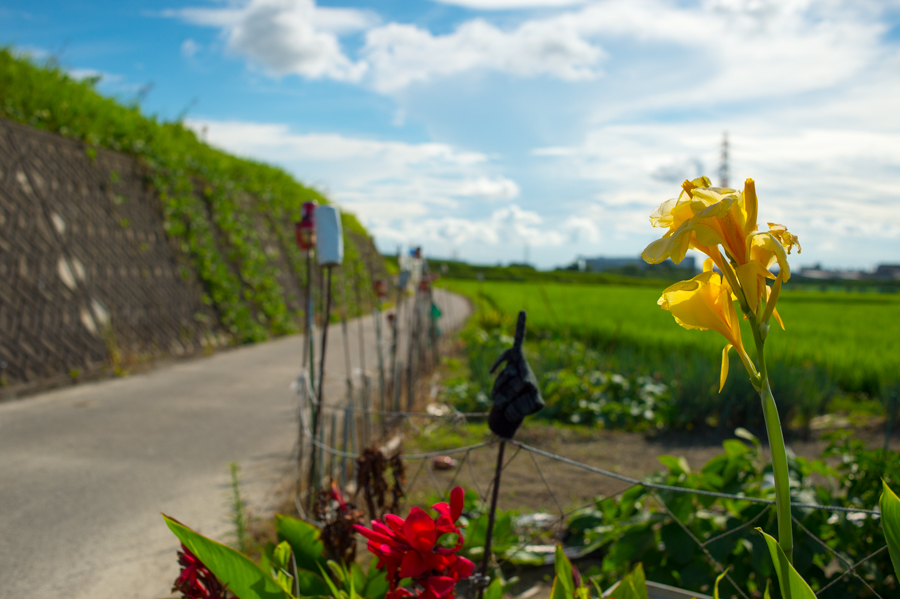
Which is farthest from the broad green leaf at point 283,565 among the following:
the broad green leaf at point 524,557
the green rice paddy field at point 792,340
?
the green rice paddy field at point 792,340

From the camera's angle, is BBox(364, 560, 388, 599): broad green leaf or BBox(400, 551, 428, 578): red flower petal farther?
BBox(364, 560, 388, 599): broad green leaf

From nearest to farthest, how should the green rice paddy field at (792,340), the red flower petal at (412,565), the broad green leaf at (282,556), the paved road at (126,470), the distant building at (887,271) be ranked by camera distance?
the red flower petal at (412,565) → the broad green leaf at (282,556) → the paved road at (126,470) → the green rice paddy field at (792,340) → the distant building at (887,271)

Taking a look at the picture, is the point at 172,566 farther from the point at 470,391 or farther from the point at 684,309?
the point at 470,391

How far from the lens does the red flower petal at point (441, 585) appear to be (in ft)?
3.28

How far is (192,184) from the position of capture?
8.45m

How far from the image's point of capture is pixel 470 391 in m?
5.00

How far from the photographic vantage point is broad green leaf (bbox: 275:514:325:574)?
1402mm

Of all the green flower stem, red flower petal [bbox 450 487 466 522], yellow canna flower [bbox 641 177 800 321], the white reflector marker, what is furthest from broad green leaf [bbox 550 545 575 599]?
the white reflector marker

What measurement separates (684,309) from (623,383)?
441cm

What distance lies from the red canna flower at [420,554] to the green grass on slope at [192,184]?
6.60 metres

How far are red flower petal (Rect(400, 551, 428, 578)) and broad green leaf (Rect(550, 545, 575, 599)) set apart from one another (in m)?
0.24

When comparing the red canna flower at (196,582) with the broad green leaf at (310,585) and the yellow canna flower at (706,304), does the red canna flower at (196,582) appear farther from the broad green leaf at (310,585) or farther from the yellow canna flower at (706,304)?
the yellow canna flower at (706,304)

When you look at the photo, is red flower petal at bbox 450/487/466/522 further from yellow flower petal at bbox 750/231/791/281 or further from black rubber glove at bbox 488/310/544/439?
yellow flower petal at bbox 750/231/791/281

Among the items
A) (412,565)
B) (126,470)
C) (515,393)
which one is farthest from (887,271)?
(412,565)
